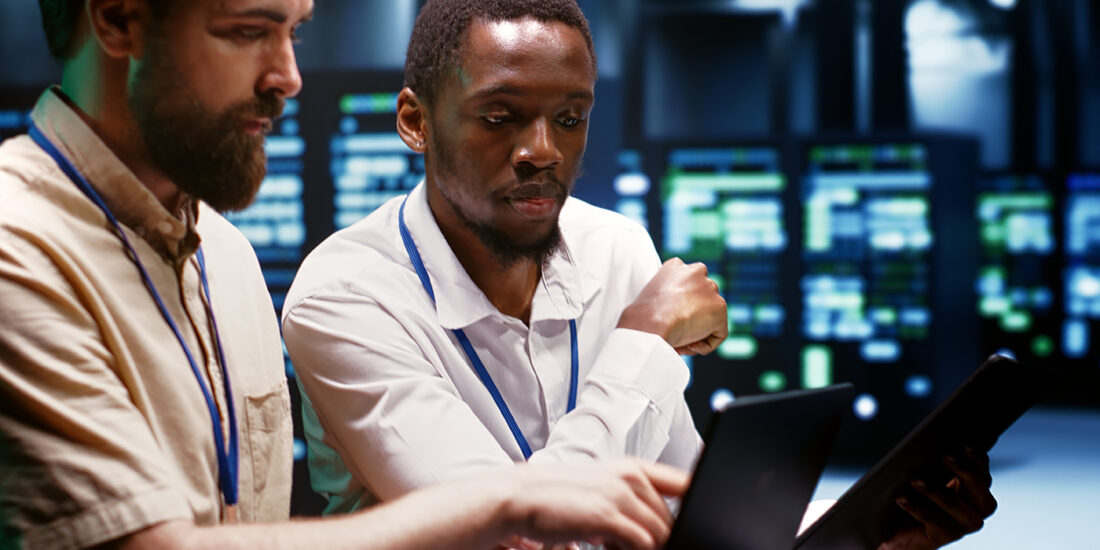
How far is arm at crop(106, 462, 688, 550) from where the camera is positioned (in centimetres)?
83

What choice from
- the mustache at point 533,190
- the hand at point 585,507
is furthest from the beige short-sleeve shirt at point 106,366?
the mustache at point 533,190

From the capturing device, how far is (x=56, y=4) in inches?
37.6

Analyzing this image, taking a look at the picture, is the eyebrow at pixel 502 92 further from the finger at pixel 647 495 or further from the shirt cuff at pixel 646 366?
the finger at pixel 647 495

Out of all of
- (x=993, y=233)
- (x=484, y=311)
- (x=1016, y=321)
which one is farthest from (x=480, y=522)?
(x=1016, y=321)

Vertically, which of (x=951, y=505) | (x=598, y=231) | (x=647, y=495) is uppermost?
(x=598, y=231)

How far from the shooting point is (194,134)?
0.98m

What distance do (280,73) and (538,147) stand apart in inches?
17.4

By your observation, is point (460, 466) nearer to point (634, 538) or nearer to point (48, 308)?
point (634, 538)

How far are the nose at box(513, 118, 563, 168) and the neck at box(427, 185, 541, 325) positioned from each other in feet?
0.53

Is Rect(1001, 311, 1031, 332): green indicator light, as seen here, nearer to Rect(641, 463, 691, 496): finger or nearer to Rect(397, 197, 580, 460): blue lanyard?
Rect(397, 197, 580, 460): blue lanyard

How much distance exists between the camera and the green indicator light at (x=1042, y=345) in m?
6.53

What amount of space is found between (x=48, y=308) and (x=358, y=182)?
3.35m

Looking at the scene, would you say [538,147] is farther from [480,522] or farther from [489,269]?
[480,522]

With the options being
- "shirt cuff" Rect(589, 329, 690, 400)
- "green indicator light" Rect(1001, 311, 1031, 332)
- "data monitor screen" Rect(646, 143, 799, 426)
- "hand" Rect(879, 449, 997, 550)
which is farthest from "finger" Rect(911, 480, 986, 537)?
"green indicator light" Rect(1001, 311, 1031, 332)
